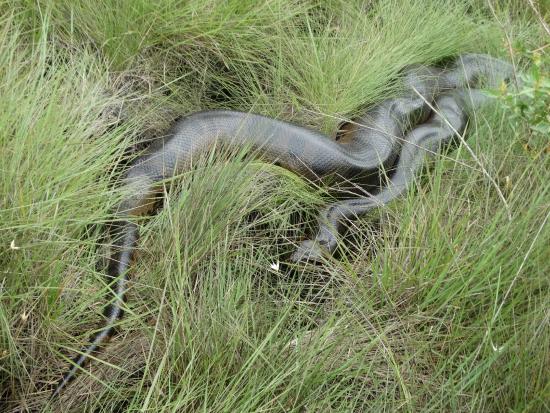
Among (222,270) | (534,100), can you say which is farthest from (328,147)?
(222,270)

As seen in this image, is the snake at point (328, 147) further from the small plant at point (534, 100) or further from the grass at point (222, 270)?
the small plant at point (534, 100)

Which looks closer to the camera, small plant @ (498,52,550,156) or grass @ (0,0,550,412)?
grass @ (0,0,550,412)

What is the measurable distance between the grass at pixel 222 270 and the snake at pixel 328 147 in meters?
0.09

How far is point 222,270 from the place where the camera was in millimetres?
2725

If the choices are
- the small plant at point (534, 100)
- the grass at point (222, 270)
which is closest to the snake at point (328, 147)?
the grass at point (222, 270)

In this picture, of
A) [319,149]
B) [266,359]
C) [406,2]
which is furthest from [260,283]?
[406,2]

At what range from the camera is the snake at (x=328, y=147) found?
3125mm

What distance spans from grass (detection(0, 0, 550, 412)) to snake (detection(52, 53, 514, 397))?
3.7 inches

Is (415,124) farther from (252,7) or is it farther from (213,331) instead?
(213,331)

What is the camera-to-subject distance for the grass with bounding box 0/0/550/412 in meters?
2.27

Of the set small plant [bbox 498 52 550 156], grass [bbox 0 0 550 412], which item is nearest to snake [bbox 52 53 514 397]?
grass [bbox 0 0 550 412]

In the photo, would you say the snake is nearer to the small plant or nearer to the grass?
the grass

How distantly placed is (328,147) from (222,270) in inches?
56.3

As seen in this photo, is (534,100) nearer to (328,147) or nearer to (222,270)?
(328,147)
